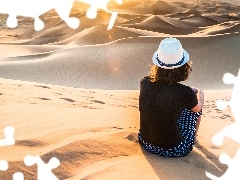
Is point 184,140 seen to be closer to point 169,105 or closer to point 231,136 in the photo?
point 169,105

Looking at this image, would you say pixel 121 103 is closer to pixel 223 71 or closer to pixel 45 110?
pixel 45 110

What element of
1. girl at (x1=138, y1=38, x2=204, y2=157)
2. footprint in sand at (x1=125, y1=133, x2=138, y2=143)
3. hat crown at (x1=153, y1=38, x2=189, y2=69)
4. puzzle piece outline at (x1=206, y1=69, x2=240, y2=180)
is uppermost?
hat crown at (x1=153, y1=38, x2=189, y2=69)

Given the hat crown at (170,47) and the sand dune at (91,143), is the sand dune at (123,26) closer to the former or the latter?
the sand dune at (91,143)

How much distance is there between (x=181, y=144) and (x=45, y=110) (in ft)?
5.88

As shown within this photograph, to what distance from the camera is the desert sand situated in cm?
340

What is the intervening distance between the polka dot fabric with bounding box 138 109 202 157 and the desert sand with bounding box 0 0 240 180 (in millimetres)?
59

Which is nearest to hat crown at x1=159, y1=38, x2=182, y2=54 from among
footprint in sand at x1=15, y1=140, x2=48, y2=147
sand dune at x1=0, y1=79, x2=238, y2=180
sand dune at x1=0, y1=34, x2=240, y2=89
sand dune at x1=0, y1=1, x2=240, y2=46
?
sand dune at x1=0, y1=79, x2=238, y2=180

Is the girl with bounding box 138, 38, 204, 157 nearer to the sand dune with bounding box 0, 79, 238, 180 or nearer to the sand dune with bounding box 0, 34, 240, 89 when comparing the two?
the sand dune with bounding box 0, 79, 238, 180

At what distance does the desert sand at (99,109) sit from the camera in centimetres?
340

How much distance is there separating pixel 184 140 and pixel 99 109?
180cm

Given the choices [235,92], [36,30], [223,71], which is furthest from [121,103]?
[36,30]

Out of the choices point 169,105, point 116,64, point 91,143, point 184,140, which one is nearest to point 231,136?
point 184,140

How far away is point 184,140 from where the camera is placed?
3.67 m

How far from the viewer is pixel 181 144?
3.65 metres
